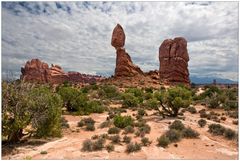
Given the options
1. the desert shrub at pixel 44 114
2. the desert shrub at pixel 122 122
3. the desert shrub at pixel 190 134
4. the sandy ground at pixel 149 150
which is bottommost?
the sandy ground at pixel 149 150

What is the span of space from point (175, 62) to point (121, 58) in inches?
464

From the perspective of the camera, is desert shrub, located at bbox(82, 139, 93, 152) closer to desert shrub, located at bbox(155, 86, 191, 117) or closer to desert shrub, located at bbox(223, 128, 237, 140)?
desert shrub, located at bbox(223, 128, 237, 140)

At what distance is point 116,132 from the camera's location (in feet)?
44.5

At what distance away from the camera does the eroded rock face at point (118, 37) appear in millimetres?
56000

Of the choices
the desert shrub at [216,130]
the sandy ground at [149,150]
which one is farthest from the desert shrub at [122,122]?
the desert shrub at [216,130]

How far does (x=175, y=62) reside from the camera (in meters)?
59.6

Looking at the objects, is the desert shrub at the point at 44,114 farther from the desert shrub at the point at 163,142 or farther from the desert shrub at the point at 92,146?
the desert shrub at the point at 163,142

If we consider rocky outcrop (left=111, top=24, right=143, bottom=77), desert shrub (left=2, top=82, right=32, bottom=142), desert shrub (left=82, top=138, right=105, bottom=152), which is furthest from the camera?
Answer: rocky outcrop (left=111, top=24, right=143, bottom=77)

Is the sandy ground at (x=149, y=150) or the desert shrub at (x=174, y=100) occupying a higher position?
the desert shrub at (x=174, y=100)

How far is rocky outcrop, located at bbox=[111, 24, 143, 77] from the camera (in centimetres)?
5566

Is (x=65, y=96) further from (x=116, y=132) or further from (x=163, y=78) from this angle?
(x=163, y=78)

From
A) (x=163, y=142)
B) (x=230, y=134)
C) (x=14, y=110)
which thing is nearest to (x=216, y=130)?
(x=230, y=134)

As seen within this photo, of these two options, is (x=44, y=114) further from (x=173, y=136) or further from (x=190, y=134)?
(x=190, y=134)

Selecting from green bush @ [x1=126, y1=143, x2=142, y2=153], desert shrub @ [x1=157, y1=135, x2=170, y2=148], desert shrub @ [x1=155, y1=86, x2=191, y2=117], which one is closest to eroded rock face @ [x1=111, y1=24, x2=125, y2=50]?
desert shrub @ [x1=155, y1=86, x2=191, y2=117]
